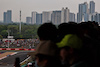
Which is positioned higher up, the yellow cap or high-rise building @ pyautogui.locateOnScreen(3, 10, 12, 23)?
high-rise building @ pyautogui.locateOnScreen(3, 10, 12, 23)

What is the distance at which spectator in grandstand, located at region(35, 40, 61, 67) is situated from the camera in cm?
125

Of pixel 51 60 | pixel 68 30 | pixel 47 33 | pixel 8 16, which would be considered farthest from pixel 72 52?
pixel 8 16

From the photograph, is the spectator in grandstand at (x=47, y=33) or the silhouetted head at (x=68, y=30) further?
the spectator in grandstand at (x=47, y=33)

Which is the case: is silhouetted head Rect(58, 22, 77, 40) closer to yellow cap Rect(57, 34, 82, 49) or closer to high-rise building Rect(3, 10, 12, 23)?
yellow cap Rect(57, 34, 82, 49)

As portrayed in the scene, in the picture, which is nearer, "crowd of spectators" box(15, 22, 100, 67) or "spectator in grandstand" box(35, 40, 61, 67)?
"crowd of spectators" box(15, 22, 100, 67)

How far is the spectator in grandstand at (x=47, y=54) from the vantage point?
1246 millimetres

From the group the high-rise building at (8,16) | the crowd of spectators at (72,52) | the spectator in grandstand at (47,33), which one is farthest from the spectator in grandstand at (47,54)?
the high-rise building at (8,16)

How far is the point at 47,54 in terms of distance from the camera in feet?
4.09

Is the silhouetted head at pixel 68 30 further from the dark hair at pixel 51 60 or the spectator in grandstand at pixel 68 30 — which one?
the dark hair at pixel 51 60

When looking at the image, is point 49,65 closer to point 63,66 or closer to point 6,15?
point 63,66

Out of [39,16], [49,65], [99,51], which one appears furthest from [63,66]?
[39,16]

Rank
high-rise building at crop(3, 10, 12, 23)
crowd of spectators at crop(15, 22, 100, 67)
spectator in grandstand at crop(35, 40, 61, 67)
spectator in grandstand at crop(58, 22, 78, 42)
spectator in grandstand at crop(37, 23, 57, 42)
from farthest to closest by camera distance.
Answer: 1. high-rise building at crop(3, 10, 12, 23)
2. spectator in grandstand at crop(37, 23, 57, 42)
3. spectator in grandstand at crop(58, 22, 78, 42)
4. spectator in grandstand at crop(35, 40, 61, 67)
5. crowd of spectators at crop(15, 22, 100, 67)

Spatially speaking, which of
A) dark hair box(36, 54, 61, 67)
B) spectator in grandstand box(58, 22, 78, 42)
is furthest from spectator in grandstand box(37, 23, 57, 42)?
dark hair box(36, 54, 61, 67)

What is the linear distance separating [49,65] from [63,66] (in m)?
0.12
